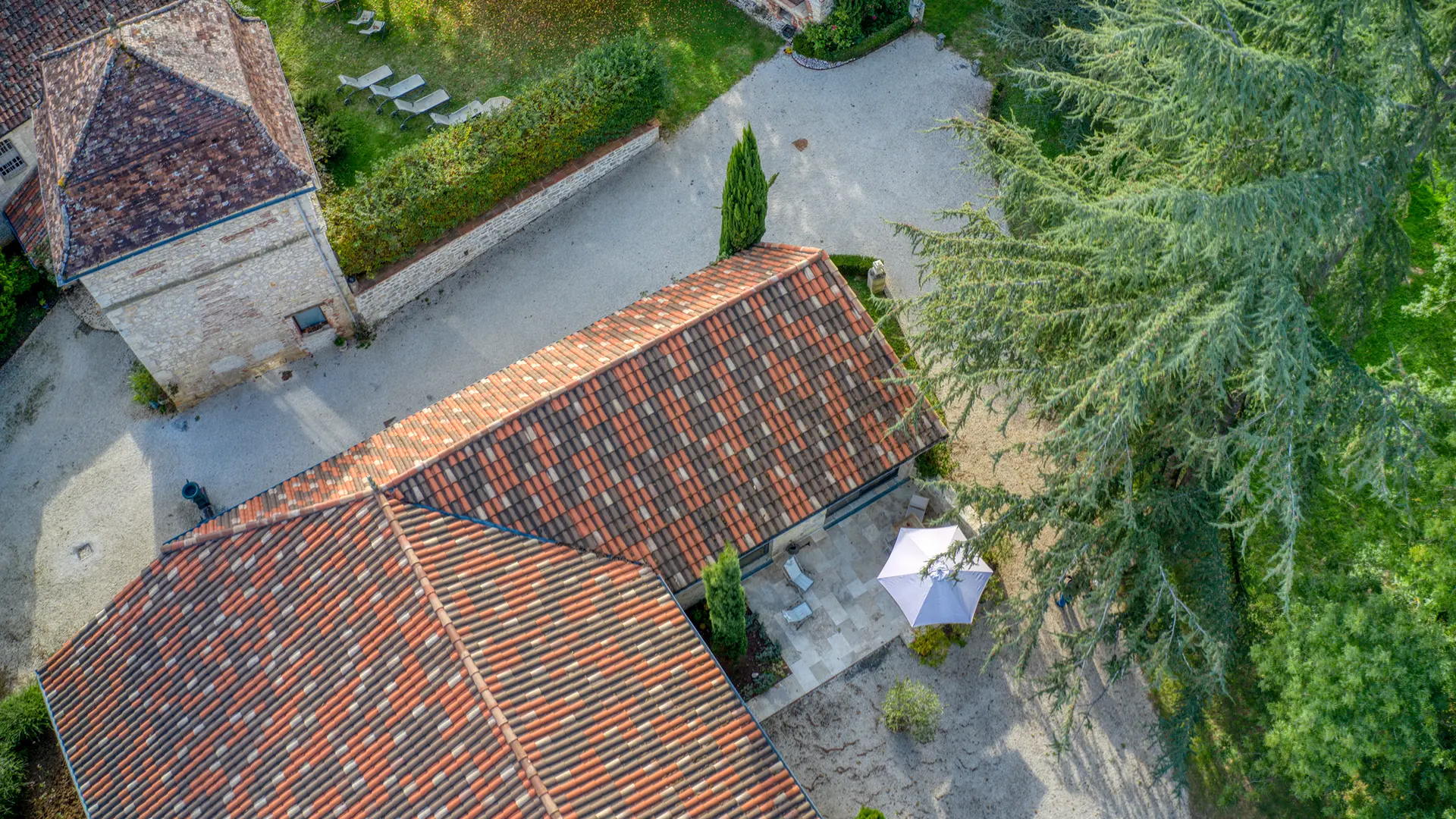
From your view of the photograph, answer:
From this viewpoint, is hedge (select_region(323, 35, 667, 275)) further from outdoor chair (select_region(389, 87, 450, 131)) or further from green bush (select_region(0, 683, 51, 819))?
green bush (select_region(0, 683, 51, 819))

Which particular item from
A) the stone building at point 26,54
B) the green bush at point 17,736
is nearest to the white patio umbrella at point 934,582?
the green bush at point 17,736

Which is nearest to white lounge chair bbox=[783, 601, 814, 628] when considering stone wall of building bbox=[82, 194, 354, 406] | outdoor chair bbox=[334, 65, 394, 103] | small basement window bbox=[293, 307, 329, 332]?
stone wall of building bbox=[82, 194, 354, 406]

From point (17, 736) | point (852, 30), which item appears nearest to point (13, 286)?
→ point (17, 736)

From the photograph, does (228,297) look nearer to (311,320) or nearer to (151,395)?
(311,320)

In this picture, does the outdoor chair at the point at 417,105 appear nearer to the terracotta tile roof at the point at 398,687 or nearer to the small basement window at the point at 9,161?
the small basement window at the point at 9,161

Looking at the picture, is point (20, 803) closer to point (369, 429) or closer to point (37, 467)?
point (37, 467)

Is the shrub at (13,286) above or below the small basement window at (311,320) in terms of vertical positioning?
above

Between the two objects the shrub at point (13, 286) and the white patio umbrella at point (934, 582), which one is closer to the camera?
the white patio umbrella at point (934, 582)

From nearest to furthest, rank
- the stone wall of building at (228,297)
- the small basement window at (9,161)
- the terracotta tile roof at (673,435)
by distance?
the terracotta tile roof at (673,435) < the stone wall of building at (228,297) < the small basement window at (9,161)
